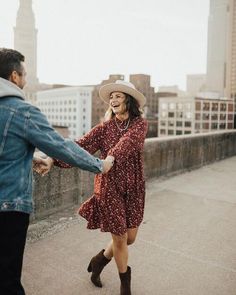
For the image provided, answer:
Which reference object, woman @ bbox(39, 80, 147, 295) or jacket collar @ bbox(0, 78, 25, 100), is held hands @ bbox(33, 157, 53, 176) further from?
jacket collar @ bbox(0, 78, 25, 100)

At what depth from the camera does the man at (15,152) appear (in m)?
1.90

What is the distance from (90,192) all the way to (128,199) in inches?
106

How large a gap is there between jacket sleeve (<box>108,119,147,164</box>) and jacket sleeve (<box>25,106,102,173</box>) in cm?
49

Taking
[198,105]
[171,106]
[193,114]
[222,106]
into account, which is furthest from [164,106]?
[222,106]

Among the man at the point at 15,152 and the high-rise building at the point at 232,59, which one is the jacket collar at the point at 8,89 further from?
the high-rise building at the point at 232,59

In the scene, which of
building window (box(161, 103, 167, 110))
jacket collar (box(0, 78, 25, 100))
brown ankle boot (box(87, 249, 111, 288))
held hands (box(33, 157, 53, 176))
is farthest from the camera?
building window (box(161, 103, 167, 110))

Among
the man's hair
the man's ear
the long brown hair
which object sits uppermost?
the man's hair

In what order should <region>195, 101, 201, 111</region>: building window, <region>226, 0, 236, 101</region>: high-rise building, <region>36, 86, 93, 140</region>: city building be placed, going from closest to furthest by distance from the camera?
<region>195, 101, 201, 111</region>: building window, <region>36, 86, 93, 140</region>: city building, <region>226, 0, 236, 101</region>: high-rise building

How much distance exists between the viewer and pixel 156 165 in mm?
7301

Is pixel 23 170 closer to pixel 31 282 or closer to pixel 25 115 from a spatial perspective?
pixel 25 115

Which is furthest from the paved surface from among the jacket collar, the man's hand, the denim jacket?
the jacket collar

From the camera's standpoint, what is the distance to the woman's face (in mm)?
2973

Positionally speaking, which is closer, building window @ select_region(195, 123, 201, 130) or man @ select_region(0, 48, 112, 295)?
man @ select_region(0, 48, 112, 295)

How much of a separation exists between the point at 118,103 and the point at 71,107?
135791 mm
